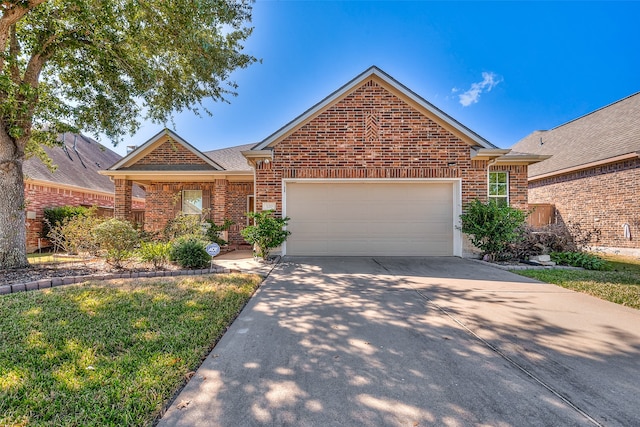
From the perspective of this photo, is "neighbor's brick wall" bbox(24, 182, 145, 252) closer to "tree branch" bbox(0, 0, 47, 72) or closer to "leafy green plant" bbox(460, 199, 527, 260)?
"tree branch" bbox(0, 0, 47, 72)

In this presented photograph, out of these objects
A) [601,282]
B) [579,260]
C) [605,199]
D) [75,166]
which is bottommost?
[601,282]

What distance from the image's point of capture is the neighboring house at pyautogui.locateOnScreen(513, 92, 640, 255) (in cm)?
1025

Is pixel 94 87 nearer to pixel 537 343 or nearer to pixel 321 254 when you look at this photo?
pixel 321 254

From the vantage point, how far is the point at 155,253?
6.67 m

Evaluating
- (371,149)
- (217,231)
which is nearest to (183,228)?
(217,231)

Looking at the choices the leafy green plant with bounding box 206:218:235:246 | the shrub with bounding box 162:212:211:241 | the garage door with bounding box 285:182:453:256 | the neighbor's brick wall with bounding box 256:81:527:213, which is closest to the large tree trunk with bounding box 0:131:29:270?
the shrub with bounding box 162:212:211:241

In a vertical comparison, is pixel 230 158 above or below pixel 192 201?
above

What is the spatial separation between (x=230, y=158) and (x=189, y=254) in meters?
6.77

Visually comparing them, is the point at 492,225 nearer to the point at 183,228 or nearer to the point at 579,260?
the point at 579,260

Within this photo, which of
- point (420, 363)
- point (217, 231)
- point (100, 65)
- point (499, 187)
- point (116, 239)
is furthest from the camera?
point (217, 231)

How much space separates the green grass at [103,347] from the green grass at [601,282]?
596cm

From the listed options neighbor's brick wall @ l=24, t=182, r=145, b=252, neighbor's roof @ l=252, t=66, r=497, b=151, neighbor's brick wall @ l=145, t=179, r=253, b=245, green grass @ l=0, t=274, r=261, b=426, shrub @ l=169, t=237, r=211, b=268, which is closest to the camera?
green grass @ l=0, t=274, r=261, b=426

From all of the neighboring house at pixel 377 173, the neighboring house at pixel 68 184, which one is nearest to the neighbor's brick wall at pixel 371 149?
the neighboring house at pixel 377 173

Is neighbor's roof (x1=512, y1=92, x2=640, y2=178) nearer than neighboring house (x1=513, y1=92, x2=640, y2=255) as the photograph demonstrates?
No
